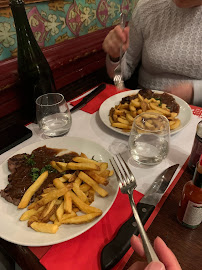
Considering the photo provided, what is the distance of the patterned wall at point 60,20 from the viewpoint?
5.25 feet

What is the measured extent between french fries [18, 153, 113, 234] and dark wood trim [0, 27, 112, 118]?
90 cm

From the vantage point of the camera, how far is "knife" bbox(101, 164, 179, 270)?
0.68m

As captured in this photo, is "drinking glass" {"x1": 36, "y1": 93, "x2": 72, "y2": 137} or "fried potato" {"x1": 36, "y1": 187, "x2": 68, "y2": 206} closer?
"fried potato" {"x1": 36, "y1": 187, "x2": 68, "y2": 206}

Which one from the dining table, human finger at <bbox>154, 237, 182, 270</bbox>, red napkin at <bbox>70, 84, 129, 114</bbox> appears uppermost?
human finger at <bbox>154, 237, 182, 270</bbox>

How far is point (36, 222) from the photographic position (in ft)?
2.50

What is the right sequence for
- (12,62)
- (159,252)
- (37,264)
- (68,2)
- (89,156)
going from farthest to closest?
(68,2), (12,62), (89,156), (37,264), (159,252)

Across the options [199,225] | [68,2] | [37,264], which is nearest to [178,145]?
[199,225]

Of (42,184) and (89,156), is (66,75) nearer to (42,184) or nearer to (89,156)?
(89,156)

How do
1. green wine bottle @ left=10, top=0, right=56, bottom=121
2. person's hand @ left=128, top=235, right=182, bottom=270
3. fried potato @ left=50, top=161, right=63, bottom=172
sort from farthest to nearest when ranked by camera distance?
green wine bottle @ left=10, top=0, right=56, bottom=121 < fried potato @ left=50, top=161, right=63, bottom=172 < person's hand @ left=128, top=235, right=182, bottom=270

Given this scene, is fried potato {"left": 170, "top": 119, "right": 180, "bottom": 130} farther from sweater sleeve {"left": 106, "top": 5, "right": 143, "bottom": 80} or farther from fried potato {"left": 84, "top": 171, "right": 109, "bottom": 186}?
sweater sleeve {"left": 106, "top": 5, "right": 143, "bottom": 80}

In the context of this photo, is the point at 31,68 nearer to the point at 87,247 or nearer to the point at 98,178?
the point at 98,178

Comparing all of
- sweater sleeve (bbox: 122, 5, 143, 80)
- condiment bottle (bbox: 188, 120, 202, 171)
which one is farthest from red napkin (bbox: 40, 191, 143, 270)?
sweater sleeve (bbox: 122, 5, 143, 80)

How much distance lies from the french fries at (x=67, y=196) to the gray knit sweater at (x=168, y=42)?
1.16m

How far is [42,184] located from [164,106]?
85 centimetres
